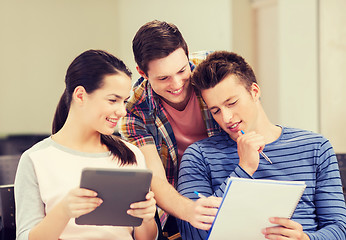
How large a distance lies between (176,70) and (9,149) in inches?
159

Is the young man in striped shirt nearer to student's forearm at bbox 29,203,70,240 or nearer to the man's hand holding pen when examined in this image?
the man's hand holding pen

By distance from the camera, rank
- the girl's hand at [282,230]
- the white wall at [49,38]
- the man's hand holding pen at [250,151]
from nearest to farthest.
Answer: the girl's hand at [282,230], the man's hand holding pen at [250,151], the white wall at [49,38]

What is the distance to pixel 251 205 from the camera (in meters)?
1.25

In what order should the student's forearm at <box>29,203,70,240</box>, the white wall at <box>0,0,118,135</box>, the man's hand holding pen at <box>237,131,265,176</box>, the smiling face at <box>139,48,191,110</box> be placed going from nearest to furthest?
the student's forearm at <box>29,203,70,240</box> → the man's hand holding pen at <box>237,131,265,176</box> → the smiling face at <box>139,48,191,110</box> → the white wall at <box>0,0,118,135</box>

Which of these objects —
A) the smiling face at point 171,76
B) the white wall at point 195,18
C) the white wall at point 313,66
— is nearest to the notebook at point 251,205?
the smiling face at point 171,76

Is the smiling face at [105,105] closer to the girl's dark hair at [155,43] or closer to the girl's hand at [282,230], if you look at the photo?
the girl's dark hair at [155,43]

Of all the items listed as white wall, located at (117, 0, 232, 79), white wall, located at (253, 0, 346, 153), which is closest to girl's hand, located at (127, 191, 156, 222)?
white wall, located at (253, 0, 346, 153)

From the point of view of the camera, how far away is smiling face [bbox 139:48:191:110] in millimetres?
1747

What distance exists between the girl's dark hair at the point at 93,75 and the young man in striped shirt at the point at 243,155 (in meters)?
0.30

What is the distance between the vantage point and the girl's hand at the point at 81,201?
43.3 inches

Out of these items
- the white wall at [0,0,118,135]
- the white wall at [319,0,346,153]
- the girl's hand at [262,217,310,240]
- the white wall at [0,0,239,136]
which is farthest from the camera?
the white wall at [0,0,118,135]

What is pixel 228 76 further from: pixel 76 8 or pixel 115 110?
pixel 76 8

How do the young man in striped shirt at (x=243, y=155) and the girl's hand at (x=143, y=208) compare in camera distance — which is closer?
the girl's hand at (x=143, y=208)

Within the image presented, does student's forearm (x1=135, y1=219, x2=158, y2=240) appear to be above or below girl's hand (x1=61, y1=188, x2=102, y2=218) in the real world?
below
